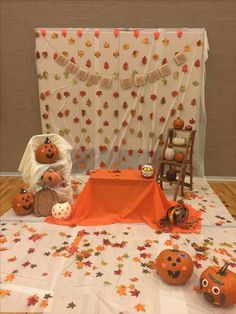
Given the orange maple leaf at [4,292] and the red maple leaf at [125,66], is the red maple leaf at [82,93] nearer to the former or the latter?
the red maple leaf at [125,66]

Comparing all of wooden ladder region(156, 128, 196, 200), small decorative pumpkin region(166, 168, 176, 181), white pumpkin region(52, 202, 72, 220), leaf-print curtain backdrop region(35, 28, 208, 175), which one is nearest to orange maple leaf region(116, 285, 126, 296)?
white pumpkin region(52, 202, 72, 220)

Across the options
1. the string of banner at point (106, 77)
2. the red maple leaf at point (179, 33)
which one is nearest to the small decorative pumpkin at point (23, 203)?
the string of banner at point (106, 77)

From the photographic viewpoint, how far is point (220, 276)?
70.5 inches

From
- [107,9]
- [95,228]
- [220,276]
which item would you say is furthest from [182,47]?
[220,276]

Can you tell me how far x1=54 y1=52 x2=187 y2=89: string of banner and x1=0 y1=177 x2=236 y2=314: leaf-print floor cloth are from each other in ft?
6.40

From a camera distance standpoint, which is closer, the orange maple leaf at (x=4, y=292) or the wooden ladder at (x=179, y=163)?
A: the orange maple leaf at (x=4, y=292)

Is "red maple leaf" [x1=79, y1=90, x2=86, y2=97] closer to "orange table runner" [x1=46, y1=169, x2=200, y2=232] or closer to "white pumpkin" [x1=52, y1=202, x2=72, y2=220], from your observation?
"orange table runner" [x1=46, y1=169, x2=200, y2=232]

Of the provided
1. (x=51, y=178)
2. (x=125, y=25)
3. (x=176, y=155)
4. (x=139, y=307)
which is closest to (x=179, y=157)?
(x=176, y=155)

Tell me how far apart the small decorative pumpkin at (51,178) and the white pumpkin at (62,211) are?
25cm

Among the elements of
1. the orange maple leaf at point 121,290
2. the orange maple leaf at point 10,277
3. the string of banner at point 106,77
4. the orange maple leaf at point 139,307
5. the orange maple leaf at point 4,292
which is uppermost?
the string of banner at point 106,77

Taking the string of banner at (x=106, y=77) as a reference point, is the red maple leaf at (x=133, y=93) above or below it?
below

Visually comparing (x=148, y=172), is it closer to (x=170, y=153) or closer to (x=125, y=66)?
(x=170, y=153)

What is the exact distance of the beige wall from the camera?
12.7ft

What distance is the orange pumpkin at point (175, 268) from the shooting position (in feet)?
6.30
